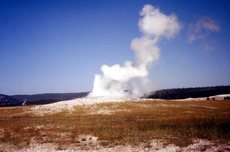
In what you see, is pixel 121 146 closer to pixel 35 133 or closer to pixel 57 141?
pixel 57 141

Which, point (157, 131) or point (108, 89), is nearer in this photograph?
point (157, 131)

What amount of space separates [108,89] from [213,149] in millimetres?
110441

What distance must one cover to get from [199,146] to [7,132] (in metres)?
29.9

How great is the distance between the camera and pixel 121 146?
2927 cm

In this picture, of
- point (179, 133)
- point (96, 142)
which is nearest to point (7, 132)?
point (96, 142)

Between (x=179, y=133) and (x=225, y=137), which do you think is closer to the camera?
(x=225, y=137)

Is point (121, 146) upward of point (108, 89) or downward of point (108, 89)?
downward

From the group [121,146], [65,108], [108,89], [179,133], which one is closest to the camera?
[121,146]

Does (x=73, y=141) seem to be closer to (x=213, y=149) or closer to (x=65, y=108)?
(x=213, y=149)

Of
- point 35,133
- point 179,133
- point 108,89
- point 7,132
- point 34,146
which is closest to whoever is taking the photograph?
point 34,146

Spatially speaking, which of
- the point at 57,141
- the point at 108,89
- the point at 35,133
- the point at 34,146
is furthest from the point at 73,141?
the point at 108,89

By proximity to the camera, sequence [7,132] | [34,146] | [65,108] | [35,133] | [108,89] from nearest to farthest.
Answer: [34,146], [35,133], [7,132], [65,108], [108,89]

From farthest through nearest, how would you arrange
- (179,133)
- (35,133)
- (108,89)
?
(108,89) → (35,133) → (179,133)

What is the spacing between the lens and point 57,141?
111ft
